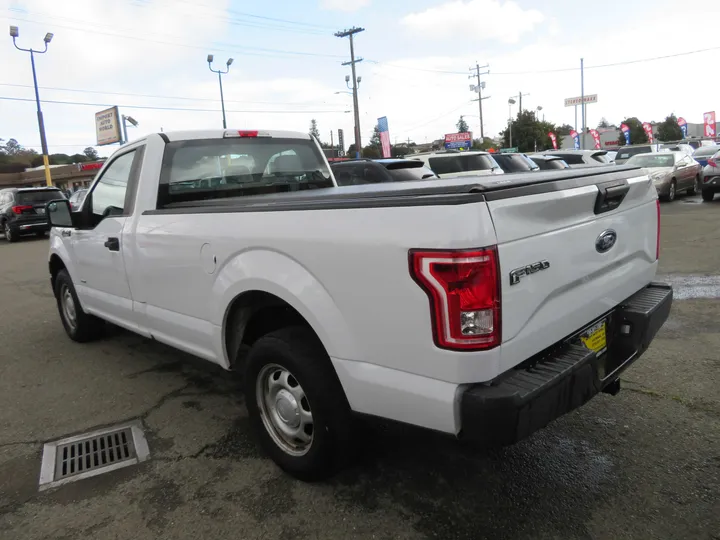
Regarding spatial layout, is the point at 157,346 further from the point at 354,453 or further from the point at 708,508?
the point at 708,508

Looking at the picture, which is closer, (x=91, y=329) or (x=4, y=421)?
(x=4, y=421)

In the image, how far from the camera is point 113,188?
14.1 feet

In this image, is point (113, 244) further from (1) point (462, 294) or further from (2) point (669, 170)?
(2) point (669, 170)

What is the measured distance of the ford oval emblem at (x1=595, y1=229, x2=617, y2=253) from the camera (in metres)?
2.57

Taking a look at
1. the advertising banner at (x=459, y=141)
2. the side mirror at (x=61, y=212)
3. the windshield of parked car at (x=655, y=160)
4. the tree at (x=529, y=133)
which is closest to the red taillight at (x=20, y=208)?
the side mirror at (x=61, y=212)

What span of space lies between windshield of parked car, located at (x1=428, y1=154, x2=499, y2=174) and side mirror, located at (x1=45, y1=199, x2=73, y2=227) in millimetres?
9924

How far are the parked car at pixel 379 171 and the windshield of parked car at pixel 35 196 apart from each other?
40.3ft

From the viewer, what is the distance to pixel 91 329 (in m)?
5.41

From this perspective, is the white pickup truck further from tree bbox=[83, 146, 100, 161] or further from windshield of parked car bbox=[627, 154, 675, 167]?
tree bbox=[83, 146, 100, 161]

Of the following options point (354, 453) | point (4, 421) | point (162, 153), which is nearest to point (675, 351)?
point (354, 453)

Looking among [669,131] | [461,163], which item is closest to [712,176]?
[461,163]

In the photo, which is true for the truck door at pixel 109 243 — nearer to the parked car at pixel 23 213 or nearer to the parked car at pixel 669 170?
the parked car at pixel 23 213

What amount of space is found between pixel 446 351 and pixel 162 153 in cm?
267

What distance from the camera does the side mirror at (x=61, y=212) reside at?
4586mm
